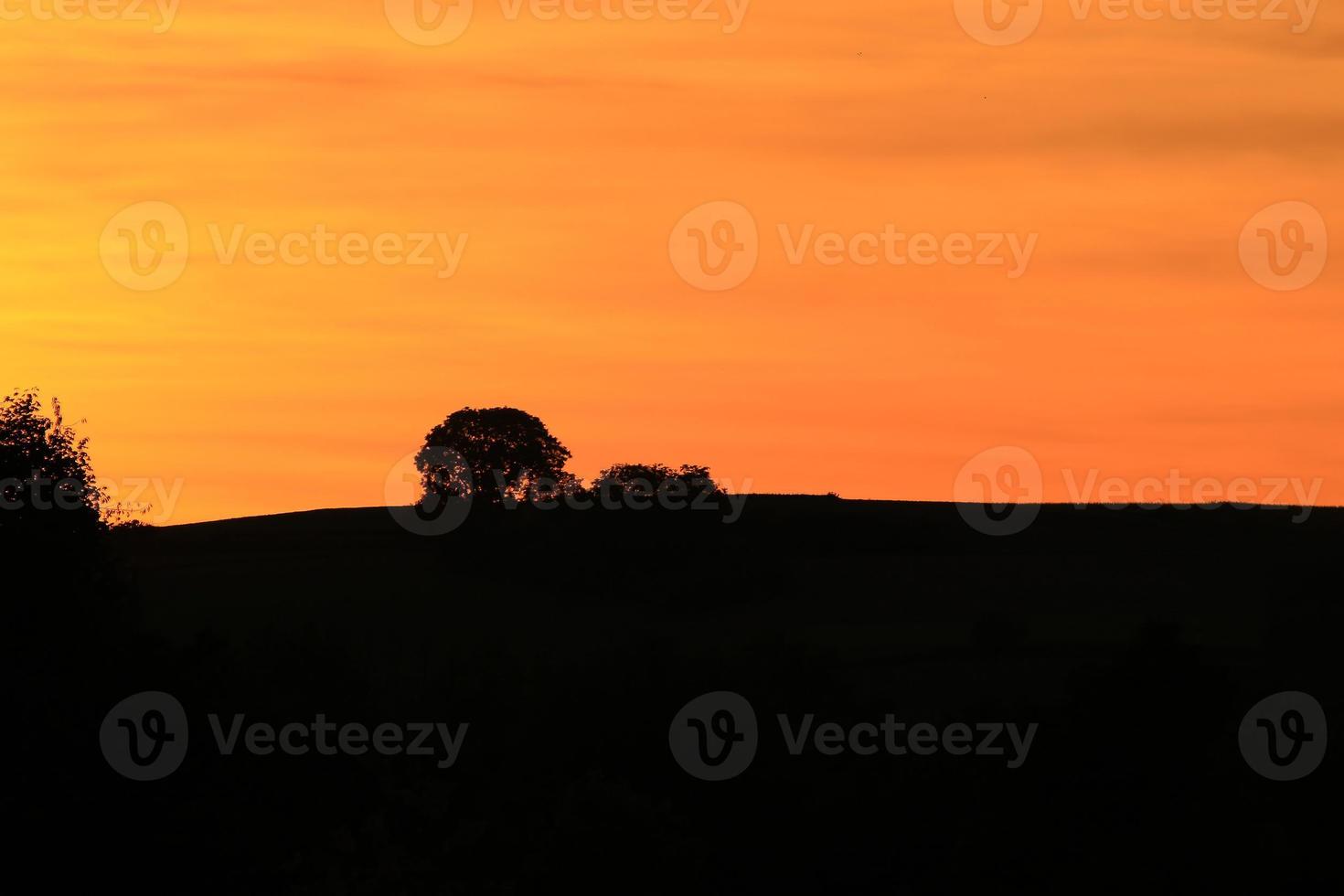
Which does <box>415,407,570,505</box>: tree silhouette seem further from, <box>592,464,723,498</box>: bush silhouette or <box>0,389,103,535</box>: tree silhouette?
<box>0,389,103,535</box>: tree silhouette

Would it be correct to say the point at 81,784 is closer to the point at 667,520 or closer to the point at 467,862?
the point at 467,862

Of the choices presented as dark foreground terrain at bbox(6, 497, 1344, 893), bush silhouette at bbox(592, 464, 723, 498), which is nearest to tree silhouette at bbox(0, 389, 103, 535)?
dark foreground terrain at bbox(6, 497, 1344, 893)

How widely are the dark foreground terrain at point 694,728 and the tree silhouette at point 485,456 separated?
22861mm

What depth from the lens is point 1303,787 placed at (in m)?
57.6

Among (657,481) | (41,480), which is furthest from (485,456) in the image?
(41,480)

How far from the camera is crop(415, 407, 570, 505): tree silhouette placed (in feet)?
421

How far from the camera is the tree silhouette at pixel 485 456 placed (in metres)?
128

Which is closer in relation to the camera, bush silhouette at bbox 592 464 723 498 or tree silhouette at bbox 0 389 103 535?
tree silhouette at bbox 0 389 103 535

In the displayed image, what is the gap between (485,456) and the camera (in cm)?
12900

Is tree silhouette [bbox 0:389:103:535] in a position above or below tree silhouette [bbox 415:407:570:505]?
below

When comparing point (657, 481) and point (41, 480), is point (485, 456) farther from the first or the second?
point (41, 480)

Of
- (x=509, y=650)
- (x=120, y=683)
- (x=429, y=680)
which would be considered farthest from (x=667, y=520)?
(x=120, y=683)

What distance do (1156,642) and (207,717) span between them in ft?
91.1

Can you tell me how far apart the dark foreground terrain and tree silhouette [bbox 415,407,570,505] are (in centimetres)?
2286
